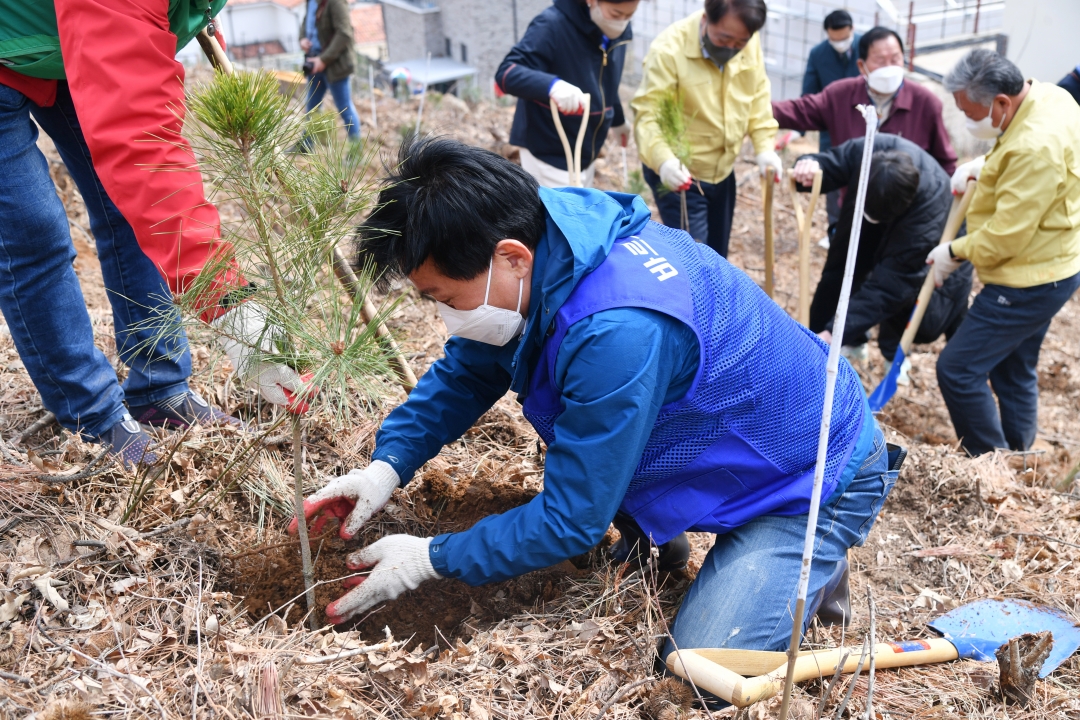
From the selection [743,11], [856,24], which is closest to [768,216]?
[743,11]

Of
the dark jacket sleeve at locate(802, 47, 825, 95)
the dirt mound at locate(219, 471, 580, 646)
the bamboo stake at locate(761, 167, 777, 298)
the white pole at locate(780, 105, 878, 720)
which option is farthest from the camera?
the dark jacket sleeve at locate(802, 47, 825, 95)

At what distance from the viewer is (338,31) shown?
645cm

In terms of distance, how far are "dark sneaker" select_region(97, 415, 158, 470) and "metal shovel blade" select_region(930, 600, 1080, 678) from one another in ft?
7.13

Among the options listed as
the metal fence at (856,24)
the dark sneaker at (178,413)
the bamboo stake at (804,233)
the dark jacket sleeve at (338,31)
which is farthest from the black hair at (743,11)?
the metal fence at (856,24)

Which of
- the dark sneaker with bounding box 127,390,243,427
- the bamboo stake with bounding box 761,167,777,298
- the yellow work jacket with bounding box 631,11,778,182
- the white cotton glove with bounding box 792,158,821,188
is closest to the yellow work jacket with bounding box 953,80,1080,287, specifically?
the white cotton glove with bounding box 792,158,821,188

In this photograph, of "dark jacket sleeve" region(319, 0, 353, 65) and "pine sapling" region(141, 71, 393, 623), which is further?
"dark jacket sleeve" region(319, 0, 353, 65)

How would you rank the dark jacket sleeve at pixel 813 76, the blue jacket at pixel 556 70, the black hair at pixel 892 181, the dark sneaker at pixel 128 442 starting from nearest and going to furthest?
1. the dark sneaker at pixel 128 442
2. the black hair at pixel 892 181
3. the blue jacket at pixel 556 70
4. the dark jacket sleeve at pixel 813 76

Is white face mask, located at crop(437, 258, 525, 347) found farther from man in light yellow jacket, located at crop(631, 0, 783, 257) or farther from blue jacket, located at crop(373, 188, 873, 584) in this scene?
man in light yellow jacket, located at crop(631, 0, 783, 257)

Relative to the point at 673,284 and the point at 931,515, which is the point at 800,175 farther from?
the point at 673,284

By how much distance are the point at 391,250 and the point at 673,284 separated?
0.60 m

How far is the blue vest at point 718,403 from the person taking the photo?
170 cm

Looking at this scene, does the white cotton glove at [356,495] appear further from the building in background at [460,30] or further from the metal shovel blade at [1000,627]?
the building in background at [460,30]

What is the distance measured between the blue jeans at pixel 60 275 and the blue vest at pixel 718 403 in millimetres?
1014

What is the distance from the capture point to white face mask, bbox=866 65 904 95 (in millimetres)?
4234
